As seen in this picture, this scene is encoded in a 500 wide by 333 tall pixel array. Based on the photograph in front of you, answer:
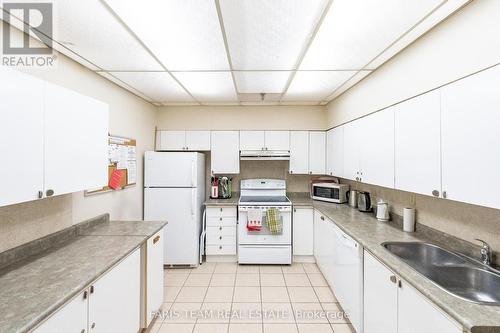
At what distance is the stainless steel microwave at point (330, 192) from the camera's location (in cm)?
361

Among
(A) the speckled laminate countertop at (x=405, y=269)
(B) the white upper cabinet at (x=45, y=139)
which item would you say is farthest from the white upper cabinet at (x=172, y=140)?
(A) the speckled laminate countertop at (x=405, y=269)

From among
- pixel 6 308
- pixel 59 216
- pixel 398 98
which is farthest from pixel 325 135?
pixel 6 308

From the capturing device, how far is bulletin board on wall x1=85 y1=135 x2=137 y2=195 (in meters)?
2.82

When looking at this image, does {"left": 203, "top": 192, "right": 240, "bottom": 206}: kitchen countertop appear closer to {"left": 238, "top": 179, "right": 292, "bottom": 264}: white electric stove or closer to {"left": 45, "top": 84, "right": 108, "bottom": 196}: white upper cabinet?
{"left": 238, "top": 179, "right": 292, "bottom": 264}: white electric stove

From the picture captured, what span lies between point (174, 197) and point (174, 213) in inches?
9.0

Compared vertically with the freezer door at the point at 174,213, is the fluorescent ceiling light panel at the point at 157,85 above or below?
above

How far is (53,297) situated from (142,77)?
227cm

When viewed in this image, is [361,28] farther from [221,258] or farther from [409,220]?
[221,258]

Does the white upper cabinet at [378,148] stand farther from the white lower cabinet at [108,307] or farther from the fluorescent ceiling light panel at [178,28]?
the white lower cabinet at [108,307]

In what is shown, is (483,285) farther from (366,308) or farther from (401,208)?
(401,208)

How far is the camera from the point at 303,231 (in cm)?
369

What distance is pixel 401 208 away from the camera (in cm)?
249

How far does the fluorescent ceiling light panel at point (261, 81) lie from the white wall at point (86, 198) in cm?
148

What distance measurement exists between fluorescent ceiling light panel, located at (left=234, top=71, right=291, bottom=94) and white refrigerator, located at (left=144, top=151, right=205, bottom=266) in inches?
47.1
